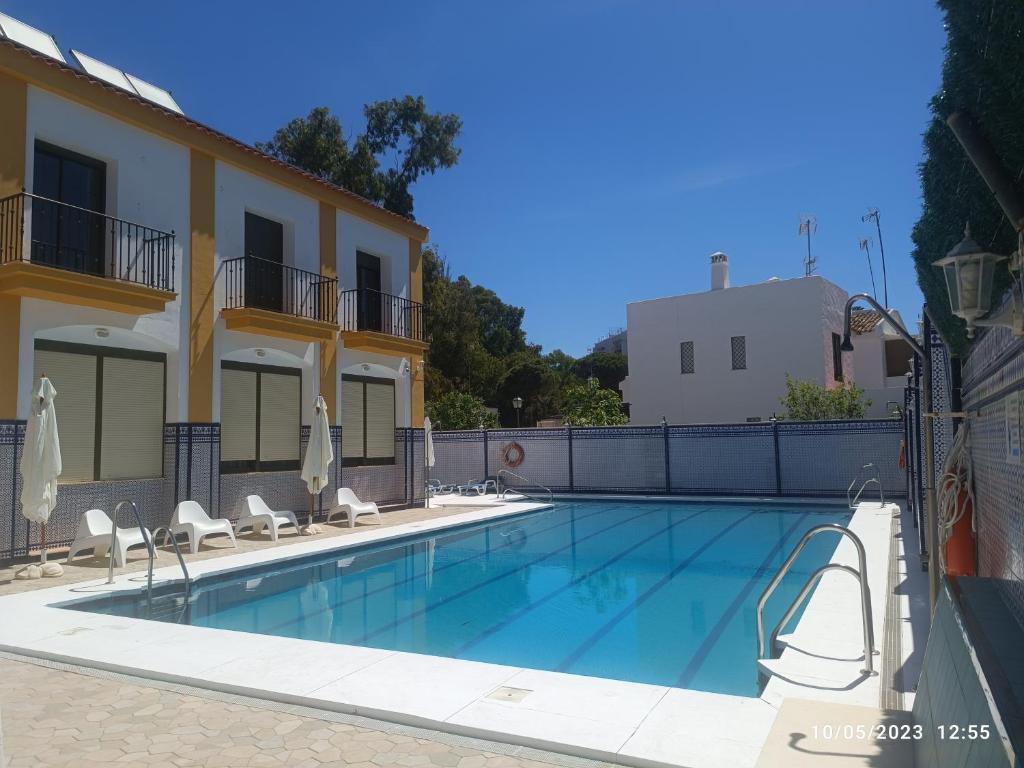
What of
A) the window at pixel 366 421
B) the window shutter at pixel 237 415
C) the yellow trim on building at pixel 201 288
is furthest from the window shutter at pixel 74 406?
the window at pixel 366 421

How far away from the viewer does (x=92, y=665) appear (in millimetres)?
5172

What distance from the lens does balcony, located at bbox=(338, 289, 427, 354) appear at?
14.9 m

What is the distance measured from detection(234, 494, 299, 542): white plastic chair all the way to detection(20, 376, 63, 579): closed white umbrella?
314 centimetres

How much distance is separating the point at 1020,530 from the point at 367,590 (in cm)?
731

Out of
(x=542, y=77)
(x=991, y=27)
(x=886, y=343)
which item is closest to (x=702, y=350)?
(x=886, y=343)

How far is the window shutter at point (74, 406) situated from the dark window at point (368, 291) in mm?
5980

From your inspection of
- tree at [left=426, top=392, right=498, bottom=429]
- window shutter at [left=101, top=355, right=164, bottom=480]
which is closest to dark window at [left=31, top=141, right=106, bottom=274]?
window shutter at [left=101, top=355, right=164, bottom=480]

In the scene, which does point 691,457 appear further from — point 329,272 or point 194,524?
point 194,524

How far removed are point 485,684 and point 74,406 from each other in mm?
8072

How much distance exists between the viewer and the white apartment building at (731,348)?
2512 cm

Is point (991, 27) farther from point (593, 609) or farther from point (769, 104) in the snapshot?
point (769, 104)

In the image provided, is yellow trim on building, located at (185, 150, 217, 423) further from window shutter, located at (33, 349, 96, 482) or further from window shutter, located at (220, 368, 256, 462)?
window shutter, located at (33, 349, 96, 482)

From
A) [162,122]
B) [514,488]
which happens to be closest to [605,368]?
[514,488]

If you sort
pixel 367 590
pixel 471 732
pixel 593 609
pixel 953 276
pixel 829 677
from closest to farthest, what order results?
pixel 953 276 < pixel 471 732 < pixel 829 677 < pixel 593 609 < pixel 367 590
